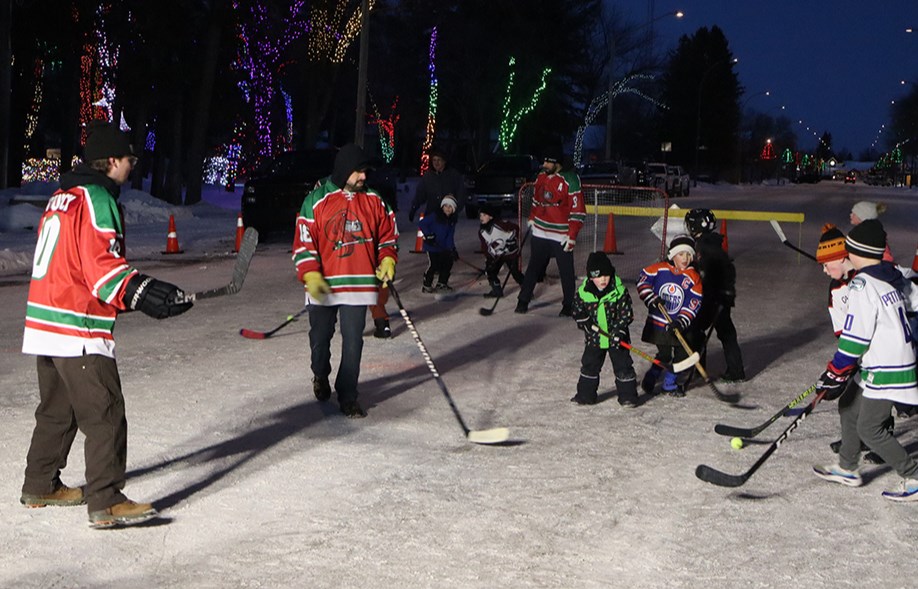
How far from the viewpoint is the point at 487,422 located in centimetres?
796

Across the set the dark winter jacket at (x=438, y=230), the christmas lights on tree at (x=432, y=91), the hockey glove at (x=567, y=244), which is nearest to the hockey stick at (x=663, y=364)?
the hockey glove at (x=567, y=244)

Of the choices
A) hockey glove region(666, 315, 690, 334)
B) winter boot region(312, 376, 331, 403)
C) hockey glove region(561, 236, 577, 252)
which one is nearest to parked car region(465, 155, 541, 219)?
hockey glove region(561, 236, 577, 252)

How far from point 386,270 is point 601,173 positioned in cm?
3410

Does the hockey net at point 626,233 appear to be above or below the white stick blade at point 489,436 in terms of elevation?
above

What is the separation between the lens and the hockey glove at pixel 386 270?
786 cm

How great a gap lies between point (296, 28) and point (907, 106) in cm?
6871

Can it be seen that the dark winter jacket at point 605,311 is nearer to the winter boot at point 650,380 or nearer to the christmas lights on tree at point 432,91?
the winter boot at point 650,380

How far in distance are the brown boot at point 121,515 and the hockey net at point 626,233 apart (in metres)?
11.7

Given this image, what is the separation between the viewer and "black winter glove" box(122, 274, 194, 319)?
17.6 ft

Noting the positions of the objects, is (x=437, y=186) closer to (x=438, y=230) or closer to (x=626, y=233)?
(x=438, y=230)

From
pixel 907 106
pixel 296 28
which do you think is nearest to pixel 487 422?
pixel 296 28

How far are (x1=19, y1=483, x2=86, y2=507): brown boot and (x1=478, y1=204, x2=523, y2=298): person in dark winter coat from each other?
8.81 m

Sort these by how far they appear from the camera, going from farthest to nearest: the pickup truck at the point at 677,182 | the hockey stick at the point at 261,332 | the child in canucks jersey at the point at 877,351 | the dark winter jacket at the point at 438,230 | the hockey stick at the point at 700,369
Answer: the pickup truck at the point at 677,182, the dark winter jacket at the point at 438,230, the hockey stick at the point at 261,332, the hockey stick at the point at 700,369, the child in canucks jersey at the point at 877,351

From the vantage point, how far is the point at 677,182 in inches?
2132
